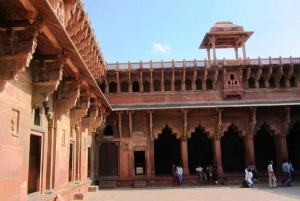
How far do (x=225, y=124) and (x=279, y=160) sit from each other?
3.96 meters

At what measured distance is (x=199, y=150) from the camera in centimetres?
2311

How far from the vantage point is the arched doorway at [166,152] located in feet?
75.6

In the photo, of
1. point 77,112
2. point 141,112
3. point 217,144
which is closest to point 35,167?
point 77,112

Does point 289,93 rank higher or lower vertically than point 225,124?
higher

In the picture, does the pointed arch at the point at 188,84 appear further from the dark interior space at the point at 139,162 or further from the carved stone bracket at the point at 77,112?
the carved stone bracket at the point at 77,112

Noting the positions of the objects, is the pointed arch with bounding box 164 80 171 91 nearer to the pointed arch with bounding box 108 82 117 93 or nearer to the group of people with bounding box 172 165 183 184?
the pointed arch with bounding box 108 82 117 93

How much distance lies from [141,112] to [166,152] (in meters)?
5.43

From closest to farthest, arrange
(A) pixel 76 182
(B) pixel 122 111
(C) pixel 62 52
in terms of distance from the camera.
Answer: (C) pixel 62 52 < (A) pixel 76 182 < (B) pixel 122 111

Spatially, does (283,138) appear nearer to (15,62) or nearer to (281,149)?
(281,149)

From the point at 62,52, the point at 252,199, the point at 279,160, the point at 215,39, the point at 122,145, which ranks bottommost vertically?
the point at 252,199

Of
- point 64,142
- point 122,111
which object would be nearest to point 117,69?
point 122,111

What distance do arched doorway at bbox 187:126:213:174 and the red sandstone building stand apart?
75mm

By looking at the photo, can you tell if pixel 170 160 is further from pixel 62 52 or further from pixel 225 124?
pixel 62 52

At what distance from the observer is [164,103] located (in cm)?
1922
